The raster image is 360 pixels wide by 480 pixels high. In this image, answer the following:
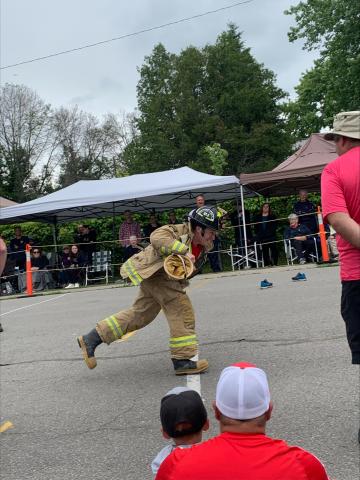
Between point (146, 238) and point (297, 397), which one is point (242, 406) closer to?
point (297, 397)

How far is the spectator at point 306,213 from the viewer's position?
16.0 metres

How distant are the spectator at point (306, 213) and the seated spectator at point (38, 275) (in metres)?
7.93

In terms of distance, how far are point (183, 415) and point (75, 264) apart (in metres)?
17.0

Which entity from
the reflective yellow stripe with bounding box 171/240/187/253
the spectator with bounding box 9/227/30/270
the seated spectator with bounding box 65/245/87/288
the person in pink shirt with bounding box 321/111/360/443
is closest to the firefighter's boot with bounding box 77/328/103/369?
the reflective yellow stripe with bounding box 171/240/187/253

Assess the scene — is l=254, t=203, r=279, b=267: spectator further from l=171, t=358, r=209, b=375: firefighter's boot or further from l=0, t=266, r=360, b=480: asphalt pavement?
l=171, t=358, r=209, b=375: firefighter's boot

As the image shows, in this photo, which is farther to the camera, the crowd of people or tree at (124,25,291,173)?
tree at (124,25,291,173)

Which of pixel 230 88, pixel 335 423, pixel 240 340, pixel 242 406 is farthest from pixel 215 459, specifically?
pixel 230 88

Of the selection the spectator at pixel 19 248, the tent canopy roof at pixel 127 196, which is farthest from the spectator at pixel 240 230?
the spectator at pixel 19 248

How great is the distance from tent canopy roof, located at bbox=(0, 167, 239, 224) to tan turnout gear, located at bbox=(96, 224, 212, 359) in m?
11.3

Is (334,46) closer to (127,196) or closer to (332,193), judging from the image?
(127,196)

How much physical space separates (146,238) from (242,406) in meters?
16.5

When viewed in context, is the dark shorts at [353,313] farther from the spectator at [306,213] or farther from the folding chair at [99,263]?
the folding chair at [99,263]

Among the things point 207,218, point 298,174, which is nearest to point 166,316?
point 207,218

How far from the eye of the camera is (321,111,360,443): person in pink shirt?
126 inches
